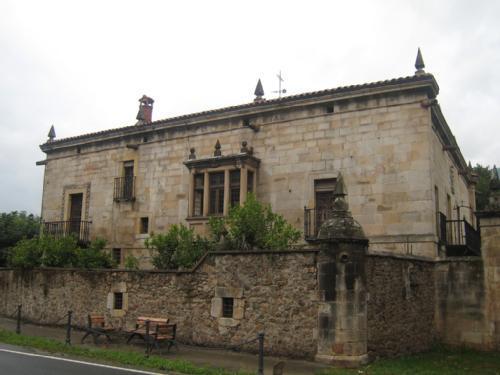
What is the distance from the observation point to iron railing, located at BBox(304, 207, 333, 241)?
18328mm

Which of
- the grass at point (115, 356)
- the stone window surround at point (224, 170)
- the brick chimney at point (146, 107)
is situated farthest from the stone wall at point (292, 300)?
the brick chimney at point (146, 107)

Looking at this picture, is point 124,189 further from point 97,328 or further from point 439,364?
point 439,364

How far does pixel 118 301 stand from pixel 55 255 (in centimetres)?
494

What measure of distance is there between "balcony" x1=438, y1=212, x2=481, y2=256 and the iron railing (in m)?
3.75

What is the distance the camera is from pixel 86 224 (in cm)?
2445

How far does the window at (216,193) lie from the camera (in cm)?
2025

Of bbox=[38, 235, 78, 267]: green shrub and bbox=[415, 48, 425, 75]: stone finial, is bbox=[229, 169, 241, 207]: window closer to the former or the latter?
bbox=[38, 235, 78, 267]: green shrub

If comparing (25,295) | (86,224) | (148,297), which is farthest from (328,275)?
(86,224)

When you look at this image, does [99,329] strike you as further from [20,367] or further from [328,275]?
[328,275]

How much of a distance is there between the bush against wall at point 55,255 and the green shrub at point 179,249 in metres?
3.97

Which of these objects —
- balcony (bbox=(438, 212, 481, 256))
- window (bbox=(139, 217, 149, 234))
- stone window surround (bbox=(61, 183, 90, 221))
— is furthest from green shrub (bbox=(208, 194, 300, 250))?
stone window surround (bbox=(61, 183, 90, 221))

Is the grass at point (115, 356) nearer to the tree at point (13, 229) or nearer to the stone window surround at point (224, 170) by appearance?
the stone window surround at point (224, 170)

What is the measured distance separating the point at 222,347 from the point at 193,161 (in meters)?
8.41

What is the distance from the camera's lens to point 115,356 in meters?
12.6
